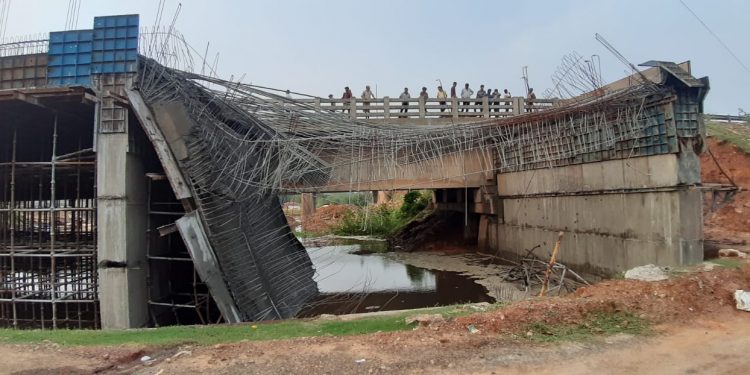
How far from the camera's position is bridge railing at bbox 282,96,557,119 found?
18.4 metres

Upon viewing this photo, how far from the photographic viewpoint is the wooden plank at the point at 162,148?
32.9ft

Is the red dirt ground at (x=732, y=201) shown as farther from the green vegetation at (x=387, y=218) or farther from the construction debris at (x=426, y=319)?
the green vegetation at (x=387, y=218)

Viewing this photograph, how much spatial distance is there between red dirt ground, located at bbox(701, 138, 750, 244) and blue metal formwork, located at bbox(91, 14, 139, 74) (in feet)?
51.0

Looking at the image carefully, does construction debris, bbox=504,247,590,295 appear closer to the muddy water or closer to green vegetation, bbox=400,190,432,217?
the muddy water

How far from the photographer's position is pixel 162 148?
10055mm

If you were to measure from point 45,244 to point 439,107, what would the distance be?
45.0 feet

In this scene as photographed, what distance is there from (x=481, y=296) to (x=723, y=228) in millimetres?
8206

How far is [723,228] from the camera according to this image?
15453 mm

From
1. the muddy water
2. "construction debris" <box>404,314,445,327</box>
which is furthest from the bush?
"construction debris" <box>404,314,445,327</box>

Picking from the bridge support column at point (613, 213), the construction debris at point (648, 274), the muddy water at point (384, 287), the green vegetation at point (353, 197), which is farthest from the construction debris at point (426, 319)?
the bridge support column at point (613, 213)

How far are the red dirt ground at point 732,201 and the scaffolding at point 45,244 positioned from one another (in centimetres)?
1662

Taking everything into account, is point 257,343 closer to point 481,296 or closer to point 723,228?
point 481,296

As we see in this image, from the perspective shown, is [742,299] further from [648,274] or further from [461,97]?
[461,97]

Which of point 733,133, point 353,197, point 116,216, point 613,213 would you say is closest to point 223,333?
point 116,216
